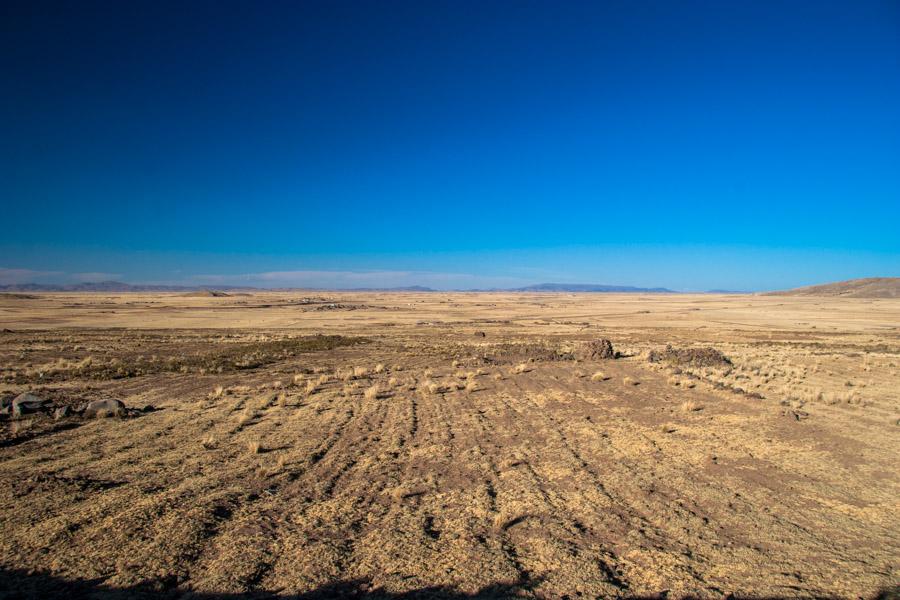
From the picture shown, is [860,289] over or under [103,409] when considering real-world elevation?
over

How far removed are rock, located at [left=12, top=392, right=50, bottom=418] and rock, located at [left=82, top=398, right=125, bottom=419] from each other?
4.63 feet

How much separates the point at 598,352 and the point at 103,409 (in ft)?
70.3

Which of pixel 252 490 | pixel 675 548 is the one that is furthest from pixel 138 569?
pixel 675 548

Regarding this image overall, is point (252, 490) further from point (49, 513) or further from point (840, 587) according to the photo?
point (840, 587)

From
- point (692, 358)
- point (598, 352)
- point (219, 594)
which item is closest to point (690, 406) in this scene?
point (692, 358)

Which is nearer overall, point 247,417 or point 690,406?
point 247,417

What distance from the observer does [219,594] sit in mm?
4863

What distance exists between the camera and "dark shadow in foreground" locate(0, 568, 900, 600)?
4.81m

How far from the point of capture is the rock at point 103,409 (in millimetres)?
12734

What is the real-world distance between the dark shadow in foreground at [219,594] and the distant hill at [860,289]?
182 meters

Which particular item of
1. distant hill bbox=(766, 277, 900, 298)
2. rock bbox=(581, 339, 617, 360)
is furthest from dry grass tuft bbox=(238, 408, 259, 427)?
distant hill bbox=(766, 277, 900, 298)

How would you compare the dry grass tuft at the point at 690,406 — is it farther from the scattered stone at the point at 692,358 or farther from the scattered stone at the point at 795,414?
the scattered stone at the point at 692,358

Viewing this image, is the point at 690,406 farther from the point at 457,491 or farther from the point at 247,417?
the point at 247,417

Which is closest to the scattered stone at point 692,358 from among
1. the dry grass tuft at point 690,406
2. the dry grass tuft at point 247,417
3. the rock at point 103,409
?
the dry grass tuft at point 690,406
